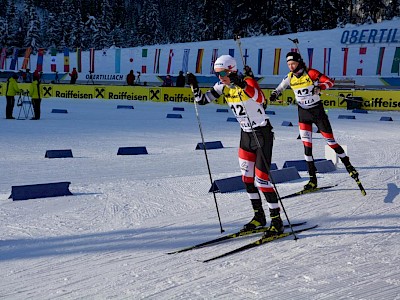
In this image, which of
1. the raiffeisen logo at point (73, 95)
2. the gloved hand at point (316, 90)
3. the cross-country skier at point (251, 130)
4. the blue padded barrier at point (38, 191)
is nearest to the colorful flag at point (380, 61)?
the raiffeisen logo at point (73, 95)

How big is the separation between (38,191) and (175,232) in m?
2.55

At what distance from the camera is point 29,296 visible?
4168 millimetres

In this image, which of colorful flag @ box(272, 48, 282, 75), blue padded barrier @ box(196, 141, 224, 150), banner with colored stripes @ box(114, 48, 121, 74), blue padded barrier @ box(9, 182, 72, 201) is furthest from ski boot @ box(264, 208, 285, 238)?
banner with colored stripes @ box(114, 48, 121, 74)

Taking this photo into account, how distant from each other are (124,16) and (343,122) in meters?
104

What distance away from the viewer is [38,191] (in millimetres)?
7773

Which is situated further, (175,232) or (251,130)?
(175,232)

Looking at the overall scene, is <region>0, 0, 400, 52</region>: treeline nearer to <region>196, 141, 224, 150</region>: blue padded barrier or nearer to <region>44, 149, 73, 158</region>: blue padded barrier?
<region>196, 141, 224, 150</region>: blue padded barrier

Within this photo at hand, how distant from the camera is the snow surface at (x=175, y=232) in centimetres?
439

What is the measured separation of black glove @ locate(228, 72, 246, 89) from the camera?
17.8ft

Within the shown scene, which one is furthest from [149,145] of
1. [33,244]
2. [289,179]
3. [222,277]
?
[222,277]

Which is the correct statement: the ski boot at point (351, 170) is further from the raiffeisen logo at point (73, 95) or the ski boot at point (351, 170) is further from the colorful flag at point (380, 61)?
the colorful flag at point (380, 61)

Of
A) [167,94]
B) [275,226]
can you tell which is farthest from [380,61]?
[275,226]

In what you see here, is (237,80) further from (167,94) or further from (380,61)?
(380,61)

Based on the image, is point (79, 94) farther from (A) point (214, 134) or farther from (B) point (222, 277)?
(B) point (222, 277)
